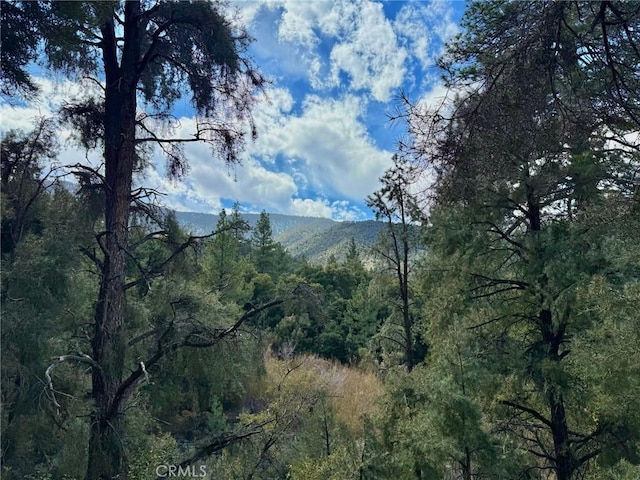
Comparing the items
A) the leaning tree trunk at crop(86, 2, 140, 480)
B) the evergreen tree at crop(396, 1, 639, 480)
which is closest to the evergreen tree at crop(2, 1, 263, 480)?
the leaning tree trunk at crop(86, 2, 140, 480)

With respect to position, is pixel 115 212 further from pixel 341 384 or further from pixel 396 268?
pixel 341 384

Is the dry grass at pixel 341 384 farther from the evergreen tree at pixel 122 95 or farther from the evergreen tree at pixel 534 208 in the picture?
the evergreen tree at pixel 122 95

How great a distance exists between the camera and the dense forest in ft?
6.37

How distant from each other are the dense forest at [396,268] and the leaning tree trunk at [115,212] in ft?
0.05

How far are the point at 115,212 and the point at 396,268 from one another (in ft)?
23.7

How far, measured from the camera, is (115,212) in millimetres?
3232

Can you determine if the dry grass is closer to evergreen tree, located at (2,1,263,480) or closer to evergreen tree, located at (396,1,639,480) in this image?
evergreen tree, located at (396,1,639,480)

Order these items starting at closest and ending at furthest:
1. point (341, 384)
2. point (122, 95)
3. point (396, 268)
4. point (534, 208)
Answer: point (122, 95), point (534, 208), point (396, 268), point (341, 384)

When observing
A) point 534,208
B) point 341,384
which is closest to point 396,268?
point 534,208

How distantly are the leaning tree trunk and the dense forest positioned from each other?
16 mm

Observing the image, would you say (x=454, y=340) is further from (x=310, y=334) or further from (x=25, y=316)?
(x=310, y=334)

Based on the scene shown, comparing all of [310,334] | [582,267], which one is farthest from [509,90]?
[310,334]

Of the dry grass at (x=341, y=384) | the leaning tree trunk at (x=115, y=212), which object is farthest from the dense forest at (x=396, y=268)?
the dry grass at (x=341, y=384)

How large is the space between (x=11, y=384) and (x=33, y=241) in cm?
229
